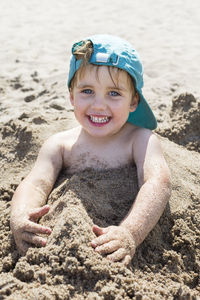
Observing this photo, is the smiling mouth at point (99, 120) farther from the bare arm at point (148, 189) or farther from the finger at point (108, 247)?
the finger at point (108, 247)

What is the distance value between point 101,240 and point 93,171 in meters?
0.86

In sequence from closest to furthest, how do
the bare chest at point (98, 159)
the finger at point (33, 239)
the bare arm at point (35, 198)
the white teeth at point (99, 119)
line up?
the finger at point (33, 239)
the bare arm at point (35, 198)
the white teeth at point (99, 119)
the bare chest at point (98, 159)

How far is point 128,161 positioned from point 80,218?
2.76 ft

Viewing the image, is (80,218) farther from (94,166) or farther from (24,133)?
(24,133)

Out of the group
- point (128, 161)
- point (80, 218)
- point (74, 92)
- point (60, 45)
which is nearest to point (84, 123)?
point (74, 92)

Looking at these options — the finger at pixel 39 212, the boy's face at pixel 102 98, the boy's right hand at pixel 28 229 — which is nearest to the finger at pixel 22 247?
the boy's right hand at pixel 28 229

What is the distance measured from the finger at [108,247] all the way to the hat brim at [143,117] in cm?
122

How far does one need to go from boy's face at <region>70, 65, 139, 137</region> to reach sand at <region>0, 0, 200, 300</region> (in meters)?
0.34

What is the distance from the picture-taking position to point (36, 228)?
235cm

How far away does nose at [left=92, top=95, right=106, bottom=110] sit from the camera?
2731mm

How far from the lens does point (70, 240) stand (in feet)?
6.89

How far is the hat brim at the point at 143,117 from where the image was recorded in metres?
3.15

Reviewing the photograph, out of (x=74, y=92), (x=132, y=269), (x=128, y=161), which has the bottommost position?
(x=132, y=269)

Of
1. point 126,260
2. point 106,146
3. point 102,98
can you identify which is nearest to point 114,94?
point 102,98
